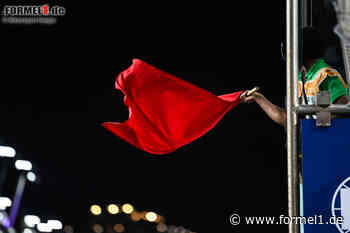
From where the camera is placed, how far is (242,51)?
20.3 ft

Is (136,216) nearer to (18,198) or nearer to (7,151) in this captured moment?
(18,198)

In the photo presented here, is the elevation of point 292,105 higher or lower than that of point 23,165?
lower

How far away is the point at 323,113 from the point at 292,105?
11cm

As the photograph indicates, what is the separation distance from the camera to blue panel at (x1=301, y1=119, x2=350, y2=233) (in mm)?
1851

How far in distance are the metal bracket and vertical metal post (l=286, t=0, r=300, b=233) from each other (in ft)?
0.26

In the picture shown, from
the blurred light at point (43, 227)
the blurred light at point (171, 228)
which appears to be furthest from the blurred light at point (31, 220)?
the blurred light at point (171, 228)

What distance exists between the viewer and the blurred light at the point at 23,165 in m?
6.54

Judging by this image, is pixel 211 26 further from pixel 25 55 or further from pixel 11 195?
pixel 11 195

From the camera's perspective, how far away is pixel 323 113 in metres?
1.86

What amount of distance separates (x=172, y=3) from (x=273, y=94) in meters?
1.57

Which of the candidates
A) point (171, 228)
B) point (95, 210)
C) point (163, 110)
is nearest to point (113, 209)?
point (95, 210)

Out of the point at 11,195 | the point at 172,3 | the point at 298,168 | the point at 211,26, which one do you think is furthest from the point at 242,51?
the point at 298,168

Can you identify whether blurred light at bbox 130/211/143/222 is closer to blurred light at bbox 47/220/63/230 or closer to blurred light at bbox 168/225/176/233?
blurred light at bbox 168/225/176/233

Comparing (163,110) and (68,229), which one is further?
(68,229)
